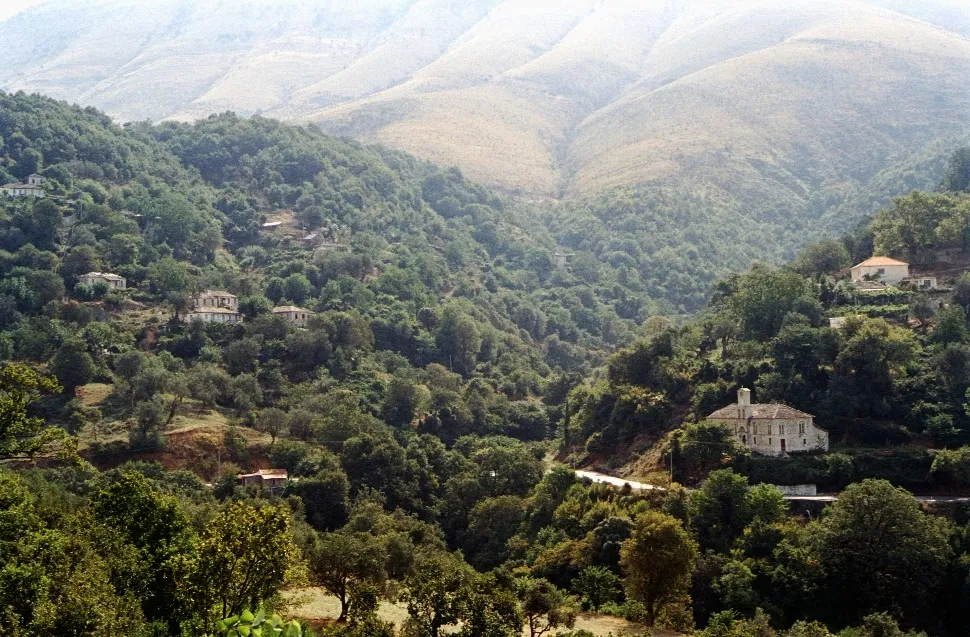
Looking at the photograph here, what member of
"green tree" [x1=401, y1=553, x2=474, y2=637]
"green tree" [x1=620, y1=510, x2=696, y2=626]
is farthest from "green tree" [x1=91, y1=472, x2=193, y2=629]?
"green tree" [x1=620, y1=510, x2=696, y2=626]

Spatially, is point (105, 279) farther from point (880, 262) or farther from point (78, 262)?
point (880, 262)

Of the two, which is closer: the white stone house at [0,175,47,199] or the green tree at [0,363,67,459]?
the green tree at [0,363,67,459]

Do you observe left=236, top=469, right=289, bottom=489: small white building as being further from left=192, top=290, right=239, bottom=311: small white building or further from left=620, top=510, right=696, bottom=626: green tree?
left=192, top=290, right=239, bottom=311: small white building

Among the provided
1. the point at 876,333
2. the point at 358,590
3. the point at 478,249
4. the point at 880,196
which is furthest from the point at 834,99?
the point at 358,590

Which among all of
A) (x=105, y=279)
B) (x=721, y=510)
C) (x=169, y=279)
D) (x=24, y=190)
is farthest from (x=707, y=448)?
(x=24, y=190)

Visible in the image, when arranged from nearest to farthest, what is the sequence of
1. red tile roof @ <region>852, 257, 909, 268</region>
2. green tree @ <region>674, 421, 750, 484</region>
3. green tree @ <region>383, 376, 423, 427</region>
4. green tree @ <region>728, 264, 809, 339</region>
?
green tree @ <region>674, 421, 750, 484</region>, green tree @ <region>728, 264, 809, 339</region>, red tile roof @ <region>852, 257, 909, 268</region>, green tree @ <region>383, 376, 423, 427</region>

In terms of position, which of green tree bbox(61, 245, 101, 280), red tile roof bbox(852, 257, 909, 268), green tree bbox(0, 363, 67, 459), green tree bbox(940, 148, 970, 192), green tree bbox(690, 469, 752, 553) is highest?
green tree bbox(0, 363, 67, 459)

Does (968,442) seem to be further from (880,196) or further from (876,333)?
(880,196)
